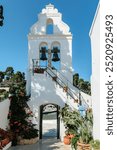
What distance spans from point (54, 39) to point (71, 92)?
11.9ft

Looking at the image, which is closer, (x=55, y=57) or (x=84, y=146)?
(x=84, y=146)

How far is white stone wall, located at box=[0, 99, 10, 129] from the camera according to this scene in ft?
56.1

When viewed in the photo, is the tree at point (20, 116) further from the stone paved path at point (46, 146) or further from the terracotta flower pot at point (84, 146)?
the terracotta flower pot at point (84, 146)

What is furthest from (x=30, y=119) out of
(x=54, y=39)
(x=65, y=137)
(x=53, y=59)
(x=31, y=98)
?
(x=54, y=39)

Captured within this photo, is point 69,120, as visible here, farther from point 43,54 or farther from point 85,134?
point 43,54

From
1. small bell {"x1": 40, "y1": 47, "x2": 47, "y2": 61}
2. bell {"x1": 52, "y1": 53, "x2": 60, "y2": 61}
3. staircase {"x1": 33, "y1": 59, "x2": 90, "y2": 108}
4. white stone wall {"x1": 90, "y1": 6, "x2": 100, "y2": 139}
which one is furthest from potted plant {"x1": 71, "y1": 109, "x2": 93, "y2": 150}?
small bell {"x1": 40, "y1": 47, "x2": 47, "y2": 61}

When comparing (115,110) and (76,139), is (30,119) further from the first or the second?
(115,110)

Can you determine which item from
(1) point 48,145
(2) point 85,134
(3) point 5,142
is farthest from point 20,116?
(2) point 85,134

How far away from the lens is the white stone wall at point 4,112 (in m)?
17.1

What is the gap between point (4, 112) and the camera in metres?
17.9

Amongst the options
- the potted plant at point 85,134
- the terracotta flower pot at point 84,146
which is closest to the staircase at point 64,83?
the potted plant at point 85,134

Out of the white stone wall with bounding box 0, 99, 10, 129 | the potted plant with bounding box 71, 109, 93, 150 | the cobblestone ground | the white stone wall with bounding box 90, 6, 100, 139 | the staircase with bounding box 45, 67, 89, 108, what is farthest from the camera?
the staircase with bounding box 45, 67, 89, 108

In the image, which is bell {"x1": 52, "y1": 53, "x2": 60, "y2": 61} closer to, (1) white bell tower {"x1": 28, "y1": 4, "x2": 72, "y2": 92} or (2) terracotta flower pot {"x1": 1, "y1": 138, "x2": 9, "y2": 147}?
(1) white bell tower {"x1": 28, "y1": 4, "x2": 72, "y2": 92}

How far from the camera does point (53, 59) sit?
20.3 meters
